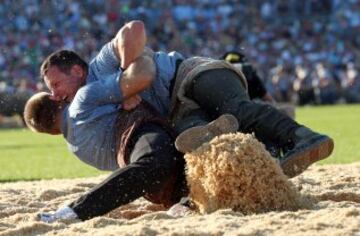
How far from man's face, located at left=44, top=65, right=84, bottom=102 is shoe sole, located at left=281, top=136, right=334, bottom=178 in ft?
5.78

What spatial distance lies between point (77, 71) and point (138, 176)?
3.99ft

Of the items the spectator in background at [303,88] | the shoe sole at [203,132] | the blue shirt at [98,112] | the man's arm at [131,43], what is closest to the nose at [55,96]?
the blue shirt at [98,112]

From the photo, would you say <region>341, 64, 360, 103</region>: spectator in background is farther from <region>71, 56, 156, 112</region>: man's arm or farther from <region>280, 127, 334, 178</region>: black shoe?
<region>71, 56, 156, 112</region>: man's arm

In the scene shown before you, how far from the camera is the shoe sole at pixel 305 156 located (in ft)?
22.4

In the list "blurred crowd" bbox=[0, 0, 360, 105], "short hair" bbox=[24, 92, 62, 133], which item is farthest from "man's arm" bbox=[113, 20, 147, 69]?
"blurred crowd" bbox=[0, 0, 360, 105]

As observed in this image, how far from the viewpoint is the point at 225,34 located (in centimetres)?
3956

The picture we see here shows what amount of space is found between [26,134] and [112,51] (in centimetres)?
1950

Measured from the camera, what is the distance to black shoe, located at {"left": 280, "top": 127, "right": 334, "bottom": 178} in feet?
22.4

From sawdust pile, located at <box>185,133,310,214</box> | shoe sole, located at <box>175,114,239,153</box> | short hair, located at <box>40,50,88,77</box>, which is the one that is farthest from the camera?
short hair, located at <box>40,50,88,77</box>

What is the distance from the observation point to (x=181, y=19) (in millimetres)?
38500

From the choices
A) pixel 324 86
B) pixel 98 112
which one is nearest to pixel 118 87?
pixel 98 112

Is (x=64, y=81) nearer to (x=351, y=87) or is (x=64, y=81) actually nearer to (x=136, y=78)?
(x=136, y=78)

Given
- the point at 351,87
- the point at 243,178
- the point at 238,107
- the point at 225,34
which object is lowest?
the point at 351,87

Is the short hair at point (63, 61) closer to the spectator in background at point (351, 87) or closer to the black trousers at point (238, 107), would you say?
the black trousers at point (238, 107)
